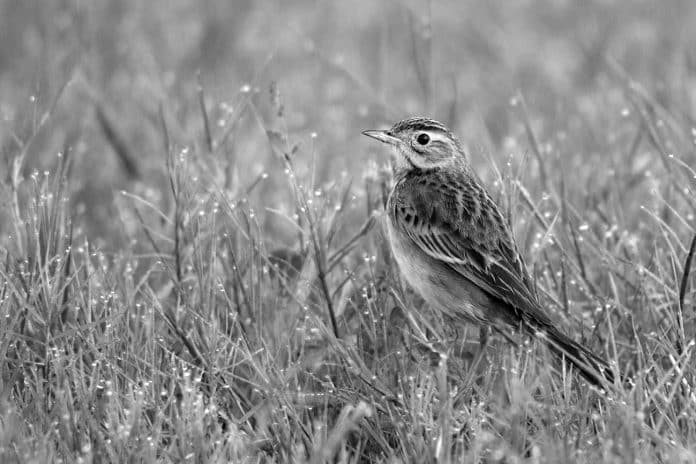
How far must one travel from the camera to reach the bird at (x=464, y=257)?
17.2 ft

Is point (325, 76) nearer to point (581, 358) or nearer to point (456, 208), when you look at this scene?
point (456, 208)

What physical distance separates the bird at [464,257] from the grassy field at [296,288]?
0.48 ft

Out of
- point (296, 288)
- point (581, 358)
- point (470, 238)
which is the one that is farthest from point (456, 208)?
point (581, 358)

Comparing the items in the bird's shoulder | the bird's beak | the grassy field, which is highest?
the bird's beak

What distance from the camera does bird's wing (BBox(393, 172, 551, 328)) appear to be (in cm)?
526

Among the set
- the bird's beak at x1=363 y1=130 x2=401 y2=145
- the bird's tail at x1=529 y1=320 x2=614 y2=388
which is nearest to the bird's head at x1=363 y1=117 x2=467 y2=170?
the bird's beak at x1=363 y1=130 x2=401 y2=145

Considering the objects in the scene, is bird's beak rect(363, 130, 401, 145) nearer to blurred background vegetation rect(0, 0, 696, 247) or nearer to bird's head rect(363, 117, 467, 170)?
bird's head rect(363, 117, 467, 170)

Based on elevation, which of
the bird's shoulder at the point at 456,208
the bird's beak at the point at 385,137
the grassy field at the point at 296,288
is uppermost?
the bird's beak at the point at 385,137

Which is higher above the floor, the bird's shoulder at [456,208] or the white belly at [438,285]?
the bird's shoulder at [456,208]

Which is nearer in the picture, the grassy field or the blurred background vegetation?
the grassy field

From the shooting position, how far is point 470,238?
5.54 meters

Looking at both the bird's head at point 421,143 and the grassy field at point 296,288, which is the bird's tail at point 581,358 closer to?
the grassy field at point 296,288

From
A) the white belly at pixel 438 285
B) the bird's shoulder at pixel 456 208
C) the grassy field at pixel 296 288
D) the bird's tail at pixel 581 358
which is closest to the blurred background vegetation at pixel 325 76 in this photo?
the grassy field at pixel 296 288

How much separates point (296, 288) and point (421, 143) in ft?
3.75
